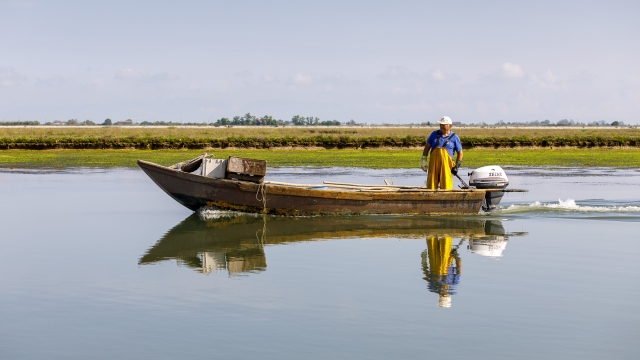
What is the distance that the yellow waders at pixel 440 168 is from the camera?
52.3ft

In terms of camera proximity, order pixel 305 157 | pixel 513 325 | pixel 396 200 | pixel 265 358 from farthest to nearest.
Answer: pixel 305 157 < pixel 396 200 < pixel 513 325 < pixel 265 358

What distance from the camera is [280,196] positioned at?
53.4 ft

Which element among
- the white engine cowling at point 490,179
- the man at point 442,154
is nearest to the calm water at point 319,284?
the white engine cowling at point 490,179

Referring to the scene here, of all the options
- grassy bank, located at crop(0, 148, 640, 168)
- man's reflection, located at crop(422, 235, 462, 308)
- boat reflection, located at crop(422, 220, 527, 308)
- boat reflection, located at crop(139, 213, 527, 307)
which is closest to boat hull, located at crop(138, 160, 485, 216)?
boat reflection, located at crop(139, 213, 527, 307)

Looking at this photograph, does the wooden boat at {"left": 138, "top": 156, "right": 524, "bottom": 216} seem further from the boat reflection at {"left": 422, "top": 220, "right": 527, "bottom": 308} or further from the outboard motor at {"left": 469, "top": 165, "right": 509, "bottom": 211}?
the boat reflection at {"left": 422, "top": 220, "right": 527, "bottom": 308}

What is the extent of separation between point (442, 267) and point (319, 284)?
2.06 metres

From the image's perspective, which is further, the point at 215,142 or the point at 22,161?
the point at 215,142

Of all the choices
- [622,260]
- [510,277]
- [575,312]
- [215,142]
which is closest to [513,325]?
[575,312]

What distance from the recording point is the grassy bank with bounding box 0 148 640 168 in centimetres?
3594

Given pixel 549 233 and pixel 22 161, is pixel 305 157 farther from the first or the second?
pixel 549 233

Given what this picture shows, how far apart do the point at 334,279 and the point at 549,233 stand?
5870mm

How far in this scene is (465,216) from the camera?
16.8m

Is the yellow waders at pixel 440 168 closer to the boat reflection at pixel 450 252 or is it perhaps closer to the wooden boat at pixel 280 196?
the wooden boat at pixel 280 196

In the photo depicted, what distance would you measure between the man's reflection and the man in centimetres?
231
